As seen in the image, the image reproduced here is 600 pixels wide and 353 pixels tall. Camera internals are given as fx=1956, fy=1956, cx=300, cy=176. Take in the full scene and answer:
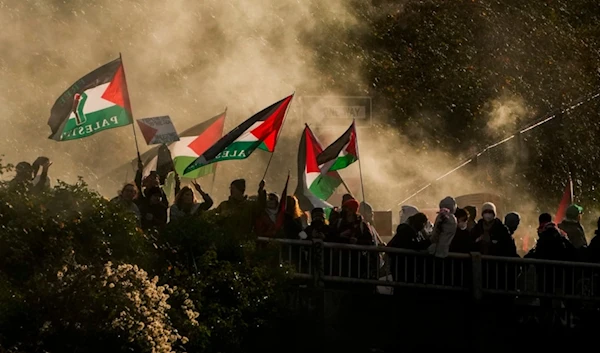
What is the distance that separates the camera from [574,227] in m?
20.7

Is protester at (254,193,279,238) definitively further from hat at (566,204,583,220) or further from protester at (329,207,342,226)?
hat at (566,204,583,220)

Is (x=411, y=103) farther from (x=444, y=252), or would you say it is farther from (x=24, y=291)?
(x=24, y=291)

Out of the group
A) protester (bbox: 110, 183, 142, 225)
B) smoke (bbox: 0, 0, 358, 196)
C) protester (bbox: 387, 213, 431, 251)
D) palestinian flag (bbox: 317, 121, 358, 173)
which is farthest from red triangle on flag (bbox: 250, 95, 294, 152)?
smoke (bbox: 0, 0, 358, 196)

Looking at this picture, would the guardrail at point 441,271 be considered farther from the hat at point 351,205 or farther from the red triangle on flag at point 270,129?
the red triangle on flag at point 270,129

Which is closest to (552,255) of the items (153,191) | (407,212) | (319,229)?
(407,212)

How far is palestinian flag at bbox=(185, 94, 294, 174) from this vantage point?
19516mm

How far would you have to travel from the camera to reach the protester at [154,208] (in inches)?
733

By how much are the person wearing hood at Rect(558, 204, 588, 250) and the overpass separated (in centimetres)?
75

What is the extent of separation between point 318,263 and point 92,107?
281 cm

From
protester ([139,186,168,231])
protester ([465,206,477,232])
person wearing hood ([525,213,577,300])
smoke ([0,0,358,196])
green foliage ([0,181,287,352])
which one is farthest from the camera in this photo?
smoke ([0,0,358,196])

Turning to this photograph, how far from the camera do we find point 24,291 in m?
14.2

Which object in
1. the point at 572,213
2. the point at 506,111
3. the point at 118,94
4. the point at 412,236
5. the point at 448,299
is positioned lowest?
the point at 448,299

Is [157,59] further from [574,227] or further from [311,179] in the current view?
[574,227]

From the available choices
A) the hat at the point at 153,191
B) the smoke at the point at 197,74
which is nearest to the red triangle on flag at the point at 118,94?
the hat at the point at 153,191
